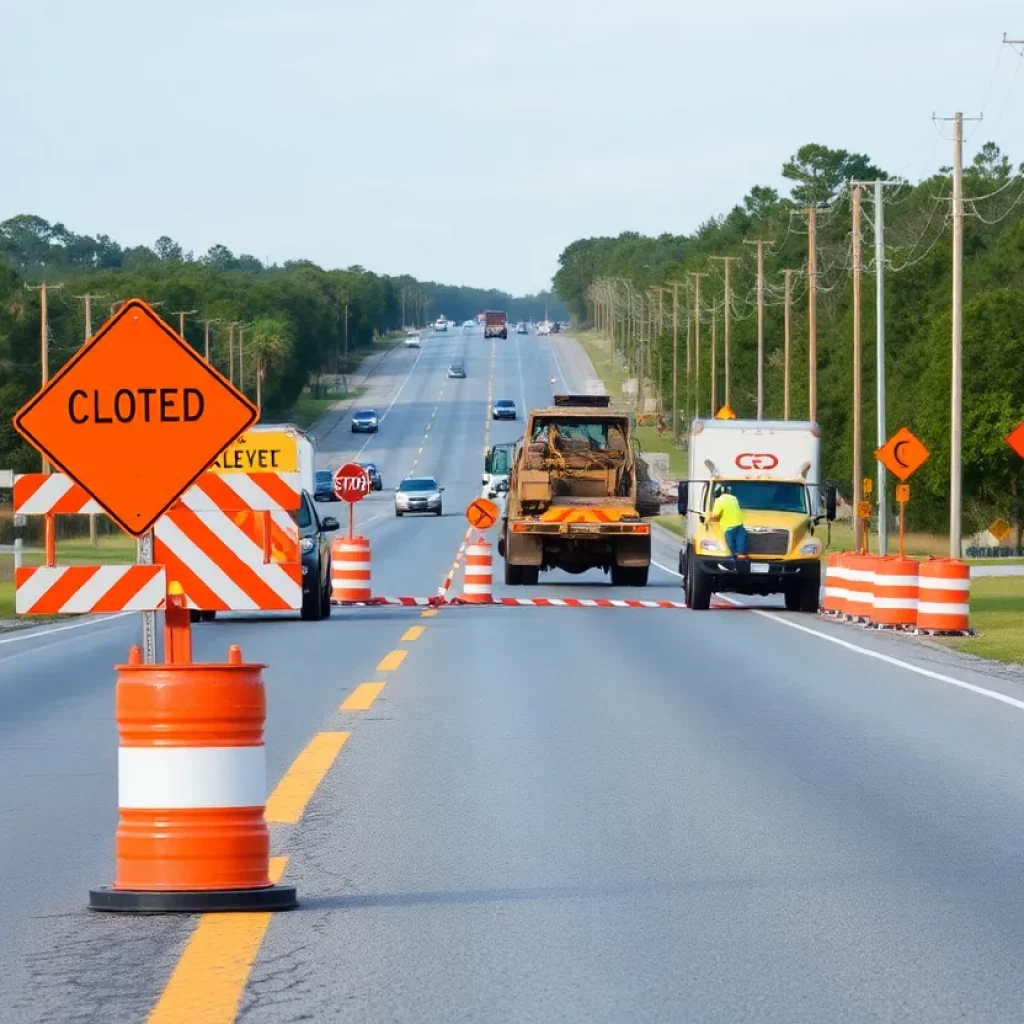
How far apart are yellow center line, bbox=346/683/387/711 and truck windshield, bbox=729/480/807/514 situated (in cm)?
1575

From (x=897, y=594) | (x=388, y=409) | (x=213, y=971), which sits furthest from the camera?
(x=388, y=409)

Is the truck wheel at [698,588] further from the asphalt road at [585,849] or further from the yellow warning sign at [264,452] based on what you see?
the asphalt road at [585,849]

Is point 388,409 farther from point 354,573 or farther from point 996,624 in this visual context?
point 996,624

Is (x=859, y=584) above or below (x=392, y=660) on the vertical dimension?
above

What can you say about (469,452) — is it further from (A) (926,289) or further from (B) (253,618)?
(B) (253,618)

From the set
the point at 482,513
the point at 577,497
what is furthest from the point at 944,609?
the point at 482,513

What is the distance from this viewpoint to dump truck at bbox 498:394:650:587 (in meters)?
37.5

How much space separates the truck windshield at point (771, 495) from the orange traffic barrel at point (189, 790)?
25.0 m

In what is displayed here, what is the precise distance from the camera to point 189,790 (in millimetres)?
8117

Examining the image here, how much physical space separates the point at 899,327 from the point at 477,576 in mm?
64660

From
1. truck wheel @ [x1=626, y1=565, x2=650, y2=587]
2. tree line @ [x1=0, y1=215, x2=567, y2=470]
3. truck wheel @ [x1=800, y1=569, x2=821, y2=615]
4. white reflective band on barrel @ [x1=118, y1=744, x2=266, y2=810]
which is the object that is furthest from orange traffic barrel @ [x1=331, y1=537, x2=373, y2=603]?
tree line @ [x1=0, y1=215, x2=567, y2=470]

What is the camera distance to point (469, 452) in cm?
11956

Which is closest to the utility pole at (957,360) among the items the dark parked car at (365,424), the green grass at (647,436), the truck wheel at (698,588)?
the truck wheel at (698,588)

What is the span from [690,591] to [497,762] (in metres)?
19.7
